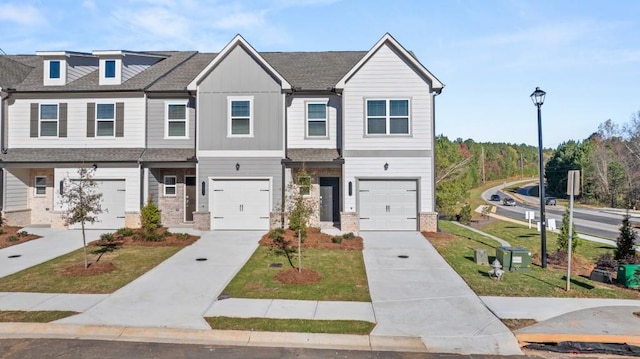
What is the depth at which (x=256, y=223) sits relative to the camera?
1822cm

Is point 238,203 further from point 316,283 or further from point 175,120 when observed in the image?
point 316,283

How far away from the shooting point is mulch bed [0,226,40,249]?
15.4 meters

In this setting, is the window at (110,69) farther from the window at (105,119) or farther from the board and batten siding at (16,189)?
the board and batten siding at (16,189)

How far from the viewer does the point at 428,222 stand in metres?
17.8

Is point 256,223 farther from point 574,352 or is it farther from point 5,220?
point 574,352

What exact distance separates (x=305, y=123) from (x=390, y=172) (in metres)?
4.85

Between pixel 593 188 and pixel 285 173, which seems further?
pixel 593 188

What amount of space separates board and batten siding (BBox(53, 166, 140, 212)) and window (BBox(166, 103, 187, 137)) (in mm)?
2529

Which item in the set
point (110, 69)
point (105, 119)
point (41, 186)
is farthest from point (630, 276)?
point (41, 186)

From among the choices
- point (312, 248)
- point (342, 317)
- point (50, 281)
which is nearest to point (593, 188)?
point (312, 248)

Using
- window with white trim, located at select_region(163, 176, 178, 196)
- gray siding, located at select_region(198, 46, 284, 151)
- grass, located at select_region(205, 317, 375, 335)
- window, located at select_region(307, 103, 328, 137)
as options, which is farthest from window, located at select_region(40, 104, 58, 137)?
grass, located at select_region(205, 317, 375, 335)

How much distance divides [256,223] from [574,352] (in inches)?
533

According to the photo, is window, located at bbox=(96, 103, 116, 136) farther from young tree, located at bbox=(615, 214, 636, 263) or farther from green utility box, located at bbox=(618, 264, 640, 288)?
young tree, located at bbox=(615, 214, 636, 263)

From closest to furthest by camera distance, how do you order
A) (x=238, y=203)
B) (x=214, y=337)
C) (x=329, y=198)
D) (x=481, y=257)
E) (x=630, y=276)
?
(x=214, y=337), (x=630, y=276), (x=481, y=257), (x=238, y=203), (x=329, y=198)
